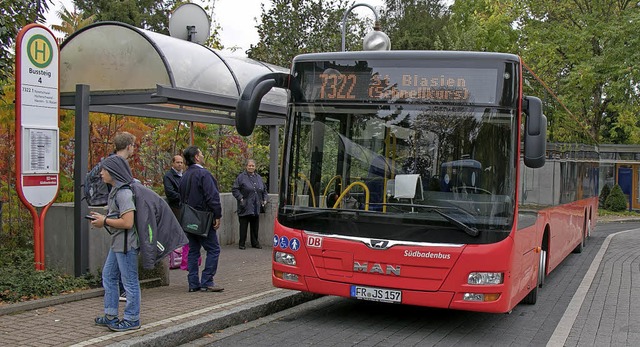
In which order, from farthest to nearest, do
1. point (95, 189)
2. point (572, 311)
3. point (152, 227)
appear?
point (572, 311) → point (95, 189) → point (152, 227)

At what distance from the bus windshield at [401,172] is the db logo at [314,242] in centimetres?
12

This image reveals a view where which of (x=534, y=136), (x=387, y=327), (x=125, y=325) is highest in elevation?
(x=534, y=136)

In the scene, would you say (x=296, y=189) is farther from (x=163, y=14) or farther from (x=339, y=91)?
(x=163, y=14)

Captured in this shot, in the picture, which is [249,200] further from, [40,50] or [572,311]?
[572,311]

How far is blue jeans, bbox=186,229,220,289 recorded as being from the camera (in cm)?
835

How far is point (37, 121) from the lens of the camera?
7.68 m

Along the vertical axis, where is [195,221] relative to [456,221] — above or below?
below

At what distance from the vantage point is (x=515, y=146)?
22.8ft

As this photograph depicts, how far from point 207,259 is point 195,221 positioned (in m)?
0.59

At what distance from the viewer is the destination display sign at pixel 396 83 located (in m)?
6.93

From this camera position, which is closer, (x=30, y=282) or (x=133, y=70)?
(x=30, y=282)

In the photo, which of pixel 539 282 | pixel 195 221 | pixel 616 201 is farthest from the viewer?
pixel 616 201

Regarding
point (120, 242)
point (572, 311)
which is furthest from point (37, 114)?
point (572, 311)

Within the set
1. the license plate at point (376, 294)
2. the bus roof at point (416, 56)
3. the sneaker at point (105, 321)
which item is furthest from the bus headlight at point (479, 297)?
the sneaker at point (105, 321)
